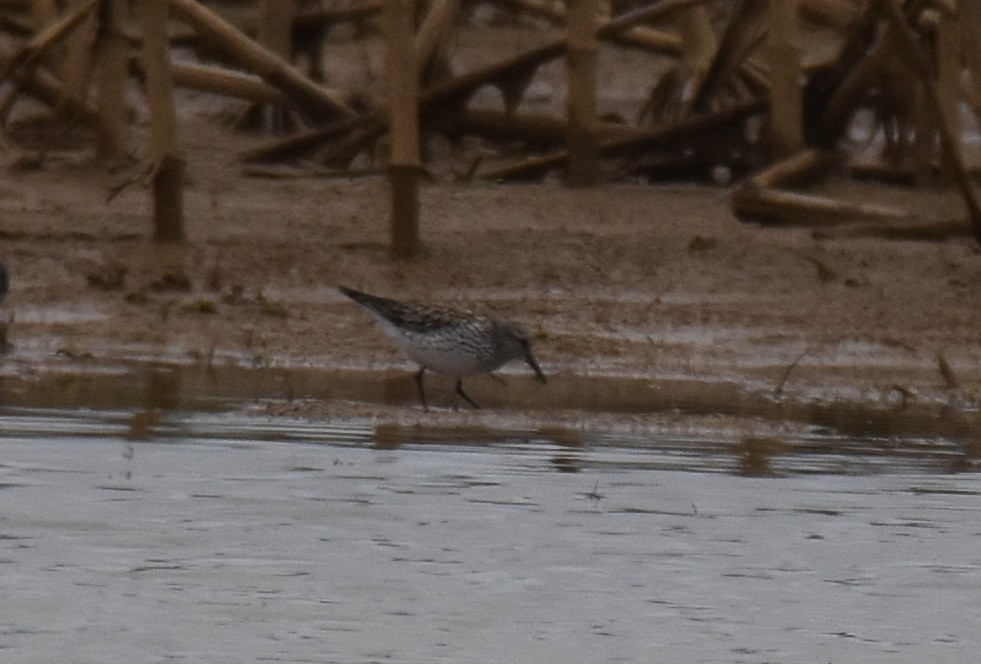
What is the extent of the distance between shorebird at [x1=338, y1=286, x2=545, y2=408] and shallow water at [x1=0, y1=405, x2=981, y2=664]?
0.77 m

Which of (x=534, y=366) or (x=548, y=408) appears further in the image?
(x=534, y=366)

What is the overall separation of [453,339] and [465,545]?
275 centimetres

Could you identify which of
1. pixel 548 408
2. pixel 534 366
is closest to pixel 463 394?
pixel 534 366

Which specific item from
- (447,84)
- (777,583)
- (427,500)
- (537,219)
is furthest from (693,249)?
(777,583)

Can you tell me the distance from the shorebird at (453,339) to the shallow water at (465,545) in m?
0.77

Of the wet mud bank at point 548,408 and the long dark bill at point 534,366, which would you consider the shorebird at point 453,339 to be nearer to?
the long dark bill at point 534,366

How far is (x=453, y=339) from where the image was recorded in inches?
390

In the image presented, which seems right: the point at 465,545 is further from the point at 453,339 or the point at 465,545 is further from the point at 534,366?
the point at 534,366

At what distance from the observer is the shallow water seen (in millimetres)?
6203

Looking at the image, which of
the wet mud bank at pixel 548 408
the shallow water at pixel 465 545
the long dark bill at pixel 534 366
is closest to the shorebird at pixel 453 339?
the long dark bill at pixel 534 366

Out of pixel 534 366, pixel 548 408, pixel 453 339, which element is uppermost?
pixel 453 339

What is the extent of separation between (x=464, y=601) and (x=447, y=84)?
8463 mm

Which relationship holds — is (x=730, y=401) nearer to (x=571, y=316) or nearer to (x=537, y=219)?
(x=571, y=316)

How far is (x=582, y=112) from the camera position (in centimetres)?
1397
